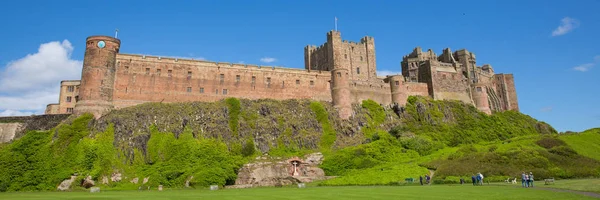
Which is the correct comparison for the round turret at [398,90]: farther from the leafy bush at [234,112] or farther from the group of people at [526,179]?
the group of people at [526,179]

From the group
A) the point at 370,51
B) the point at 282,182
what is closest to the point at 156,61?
the point at 282,182

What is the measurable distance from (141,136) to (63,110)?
20.3 meters

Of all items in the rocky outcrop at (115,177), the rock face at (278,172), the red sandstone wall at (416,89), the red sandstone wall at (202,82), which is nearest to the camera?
the rocky outcrop at (115,177)

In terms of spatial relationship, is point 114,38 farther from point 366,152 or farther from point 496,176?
point 496,176

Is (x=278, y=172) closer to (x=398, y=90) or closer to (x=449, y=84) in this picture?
(x=398, y=90)

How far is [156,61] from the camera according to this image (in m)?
57.7

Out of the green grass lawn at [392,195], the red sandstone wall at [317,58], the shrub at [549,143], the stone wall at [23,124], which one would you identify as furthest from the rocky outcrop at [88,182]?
the shrub at [549,143]

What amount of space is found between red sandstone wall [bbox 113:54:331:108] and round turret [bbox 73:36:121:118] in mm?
1103

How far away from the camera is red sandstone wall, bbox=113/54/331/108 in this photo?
55688 mm

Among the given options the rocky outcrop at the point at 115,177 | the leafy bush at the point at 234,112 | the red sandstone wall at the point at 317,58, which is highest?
the red sandstone wall at the point at 317,58

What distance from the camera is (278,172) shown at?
48938 mm

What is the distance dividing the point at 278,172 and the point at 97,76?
2590cm

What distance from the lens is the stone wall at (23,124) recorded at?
2015 inches

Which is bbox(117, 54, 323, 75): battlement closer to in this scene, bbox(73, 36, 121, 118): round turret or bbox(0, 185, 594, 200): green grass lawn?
bbox(73, 36, 121, 118): round turret
